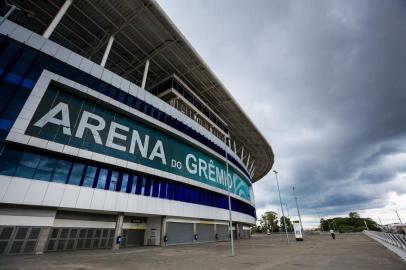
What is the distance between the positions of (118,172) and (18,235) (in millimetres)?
9797

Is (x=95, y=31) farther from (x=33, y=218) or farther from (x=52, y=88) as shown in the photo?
(x=33, y=218)

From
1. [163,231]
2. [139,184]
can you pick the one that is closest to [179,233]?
[163,231]

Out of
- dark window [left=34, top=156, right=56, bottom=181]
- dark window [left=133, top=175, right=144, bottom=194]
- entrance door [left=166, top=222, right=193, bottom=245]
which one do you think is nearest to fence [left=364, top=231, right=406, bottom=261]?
dark window [left=133, top=175, right=144, bottom=194]

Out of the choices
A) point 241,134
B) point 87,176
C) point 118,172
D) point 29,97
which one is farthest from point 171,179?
point 241,134

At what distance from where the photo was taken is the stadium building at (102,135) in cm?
1737

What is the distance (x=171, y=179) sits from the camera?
29.0 meters

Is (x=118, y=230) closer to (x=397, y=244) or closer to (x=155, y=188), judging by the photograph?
(x=155, y=188)

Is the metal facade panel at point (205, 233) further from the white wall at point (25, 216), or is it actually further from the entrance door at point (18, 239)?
the entrance door at point (18, 239)

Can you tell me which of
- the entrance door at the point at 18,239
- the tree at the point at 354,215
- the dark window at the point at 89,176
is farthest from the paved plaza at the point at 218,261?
the tree at the point at 354,215

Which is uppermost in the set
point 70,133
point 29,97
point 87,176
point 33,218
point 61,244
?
point 29,97

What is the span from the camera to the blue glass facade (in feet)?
55.4

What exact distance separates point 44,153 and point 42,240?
7.79 meters

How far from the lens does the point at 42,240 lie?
57.2 feet

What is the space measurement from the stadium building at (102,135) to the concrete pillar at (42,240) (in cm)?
8
